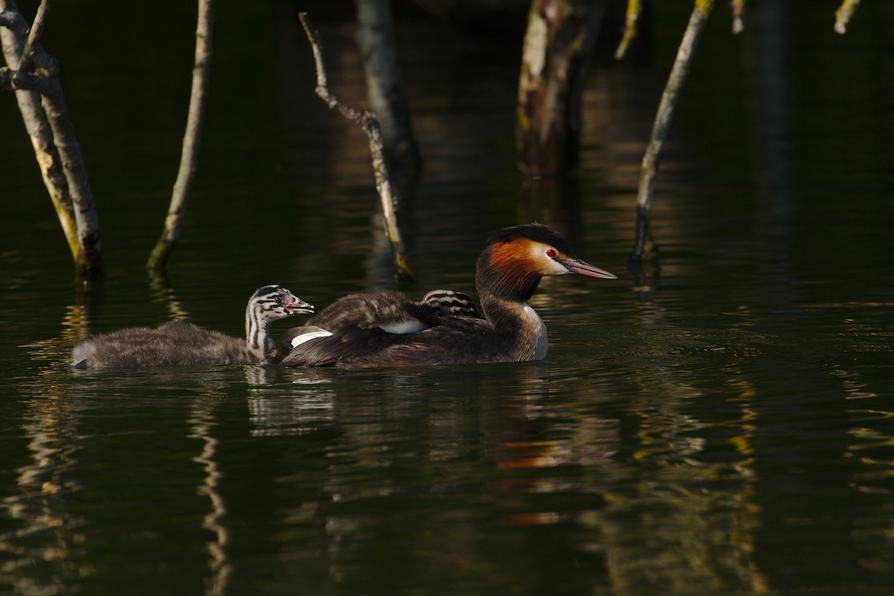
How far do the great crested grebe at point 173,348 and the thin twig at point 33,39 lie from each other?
3032 millimetres

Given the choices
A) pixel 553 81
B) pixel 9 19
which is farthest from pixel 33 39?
pixel 553 81

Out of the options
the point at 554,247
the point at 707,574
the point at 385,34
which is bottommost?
the point at 707,574

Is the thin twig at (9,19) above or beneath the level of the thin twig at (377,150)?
above

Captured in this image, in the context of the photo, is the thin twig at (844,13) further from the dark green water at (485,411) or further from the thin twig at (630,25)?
the dark green water at (485,411)

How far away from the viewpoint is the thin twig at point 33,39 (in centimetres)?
1691

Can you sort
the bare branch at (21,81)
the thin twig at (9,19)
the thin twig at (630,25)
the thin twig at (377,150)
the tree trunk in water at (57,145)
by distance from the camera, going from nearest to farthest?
the bare branch at (21,81) < the thin twig at (9,19) < the tree trunk in water at (57,145) < the thin twig at (377,150) < the thin twig at (630,25)

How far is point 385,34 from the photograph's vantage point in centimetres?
2792

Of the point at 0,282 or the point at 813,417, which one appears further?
the point at 0,282

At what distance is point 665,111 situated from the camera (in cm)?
1955

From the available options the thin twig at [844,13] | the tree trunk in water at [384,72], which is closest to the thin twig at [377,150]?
the thin twig at [844,13]

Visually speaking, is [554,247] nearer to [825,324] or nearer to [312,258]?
[825,324]

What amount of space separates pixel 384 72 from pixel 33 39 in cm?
1171

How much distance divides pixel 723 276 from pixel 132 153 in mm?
17491

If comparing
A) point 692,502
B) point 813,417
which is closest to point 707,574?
point 692,502
